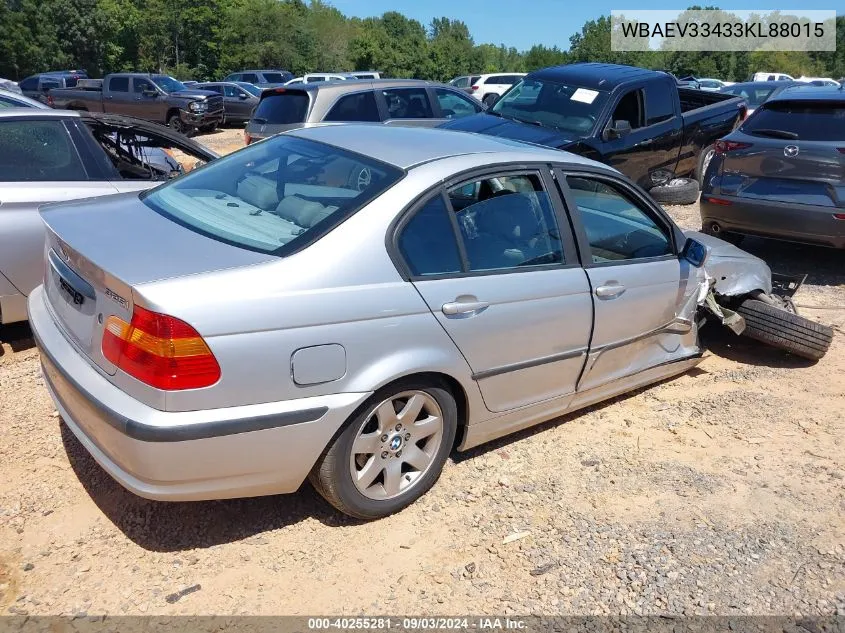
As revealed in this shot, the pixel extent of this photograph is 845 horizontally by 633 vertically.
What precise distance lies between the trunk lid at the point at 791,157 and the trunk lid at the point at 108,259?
18.4 ft

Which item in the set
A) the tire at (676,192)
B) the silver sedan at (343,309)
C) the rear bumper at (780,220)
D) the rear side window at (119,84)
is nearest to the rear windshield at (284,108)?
the tire at (676,192)

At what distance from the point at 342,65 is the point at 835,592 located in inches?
2141

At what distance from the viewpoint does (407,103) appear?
33.1ft

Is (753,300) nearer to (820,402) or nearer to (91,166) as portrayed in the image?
(820,402)

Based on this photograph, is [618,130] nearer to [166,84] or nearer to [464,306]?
[464,306]

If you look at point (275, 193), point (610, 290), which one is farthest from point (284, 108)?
point (610, 290)

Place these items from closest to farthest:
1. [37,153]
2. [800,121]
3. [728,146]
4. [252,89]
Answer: [37,153] → [800,121] → [728,146] → [252,89]

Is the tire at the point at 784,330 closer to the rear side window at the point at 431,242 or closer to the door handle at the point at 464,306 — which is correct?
the door handle at the point at 464,306

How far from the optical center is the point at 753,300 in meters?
5.00

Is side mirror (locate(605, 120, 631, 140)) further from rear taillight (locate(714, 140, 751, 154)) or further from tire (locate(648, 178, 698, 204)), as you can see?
tire (locate(648, 178, 698, 204))

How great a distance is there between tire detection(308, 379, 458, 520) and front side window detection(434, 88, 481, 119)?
813cm

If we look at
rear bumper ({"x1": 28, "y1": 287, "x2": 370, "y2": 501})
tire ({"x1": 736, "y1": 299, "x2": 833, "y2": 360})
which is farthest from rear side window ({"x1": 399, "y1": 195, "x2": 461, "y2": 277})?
tire ({"x1": 736, "y1": 299, "x2": 833, "y2": 360})

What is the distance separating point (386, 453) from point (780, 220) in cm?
516

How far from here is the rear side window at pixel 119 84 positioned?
20688mm
